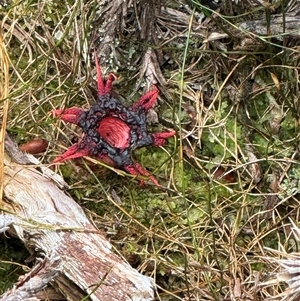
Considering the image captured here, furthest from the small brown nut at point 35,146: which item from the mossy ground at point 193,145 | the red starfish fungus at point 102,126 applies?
the red starfish fungus at point 102,126

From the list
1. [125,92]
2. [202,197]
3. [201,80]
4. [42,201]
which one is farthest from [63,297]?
[201,80]

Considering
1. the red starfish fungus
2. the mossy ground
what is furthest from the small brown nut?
the red starfish fungus

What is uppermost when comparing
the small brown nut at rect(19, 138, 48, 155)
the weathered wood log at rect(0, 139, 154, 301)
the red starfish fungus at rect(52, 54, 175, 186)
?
the red starfish fungus at rect(52, 54, 175, 186)

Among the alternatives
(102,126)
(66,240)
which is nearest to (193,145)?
(102,126)

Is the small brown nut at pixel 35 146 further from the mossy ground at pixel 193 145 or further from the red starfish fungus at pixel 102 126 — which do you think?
the red starfish fungus at pixel 102 126

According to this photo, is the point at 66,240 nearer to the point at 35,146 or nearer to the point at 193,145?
the point at 35,146

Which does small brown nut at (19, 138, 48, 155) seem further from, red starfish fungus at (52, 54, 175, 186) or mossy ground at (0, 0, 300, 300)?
red starfish fungus at (52, 54, 175, 186)
